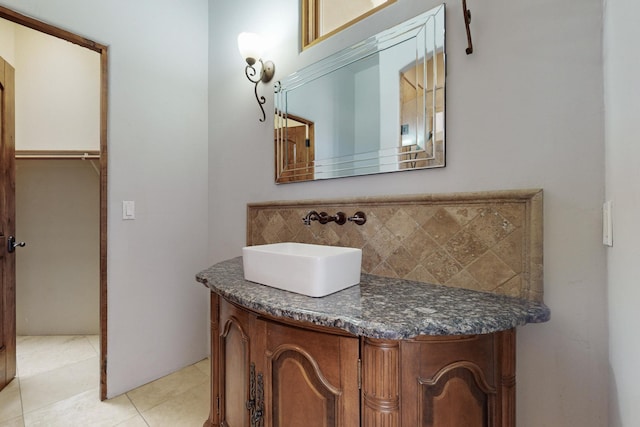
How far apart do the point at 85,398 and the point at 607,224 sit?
2515 millimetres

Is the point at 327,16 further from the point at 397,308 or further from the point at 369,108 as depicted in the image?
the point at 397,308

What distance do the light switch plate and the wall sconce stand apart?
3.11 feet

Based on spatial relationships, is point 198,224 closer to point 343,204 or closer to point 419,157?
point 343,204

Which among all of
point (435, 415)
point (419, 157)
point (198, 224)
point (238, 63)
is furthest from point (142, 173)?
point (435, 415)

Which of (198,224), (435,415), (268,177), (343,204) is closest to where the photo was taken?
(435,415)

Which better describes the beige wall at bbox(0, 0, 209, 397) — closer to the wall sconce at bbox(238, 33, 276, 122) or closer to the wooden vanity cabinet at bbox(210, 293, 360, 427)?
the wall sconce at bbox(238, 33, 276, 122)

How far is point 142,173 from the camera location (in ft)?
6.04

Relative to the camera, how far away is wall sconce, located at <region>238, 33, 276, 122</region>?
1.66 meters

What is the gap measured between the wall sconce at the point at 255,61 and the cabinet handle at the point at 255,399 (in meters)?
1.42

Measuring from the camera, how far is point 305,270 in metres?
0.92

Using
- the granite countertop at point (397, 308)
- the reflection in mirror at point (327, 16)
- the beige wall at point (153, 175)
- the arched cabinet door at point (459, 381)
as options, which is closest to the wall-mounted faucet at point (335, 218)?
the granite countertop at point (397, 308)

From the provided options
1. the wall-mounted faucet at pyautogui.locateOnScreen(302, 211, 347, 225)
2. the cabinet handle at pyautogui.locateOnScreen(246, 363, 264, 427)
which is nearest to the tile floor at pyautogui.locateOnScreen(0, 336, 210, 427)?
the cabinet handle at pyautogui.locateOnScreen(246, 363, 264, 427)

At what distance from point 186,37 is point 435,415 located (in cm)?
252

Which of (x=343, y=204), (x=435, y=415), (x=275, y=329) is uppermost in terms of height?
(x=343, y=204)
